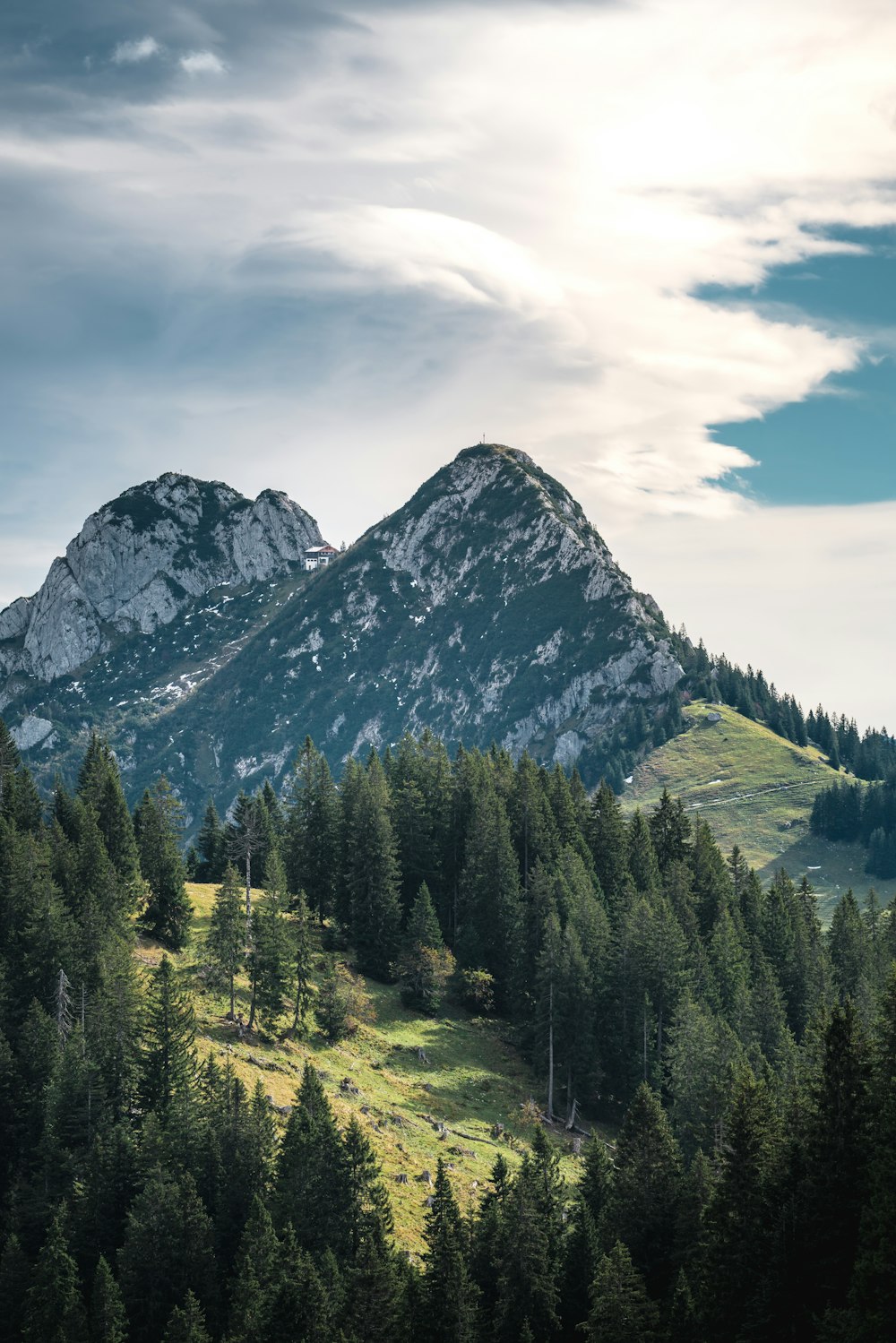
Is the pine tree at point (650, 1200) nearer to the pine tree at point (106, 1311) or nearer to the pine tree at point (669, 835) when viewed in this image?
the pine tree at point (106, 1311)

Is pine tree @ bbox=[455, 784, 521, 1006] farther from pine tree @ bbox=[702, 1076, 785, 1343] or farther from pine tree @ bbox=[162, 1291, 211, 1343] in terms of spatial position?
pine tree @ bbox=[702, 1076, 785, 1343]

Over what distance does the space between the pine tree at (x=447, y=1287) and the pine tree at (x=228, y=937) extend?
28.6 m

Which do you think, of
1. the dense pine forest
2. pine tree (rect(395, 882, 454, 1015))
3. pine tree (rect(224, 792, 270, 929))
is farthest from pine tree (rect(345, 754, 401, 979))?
pine tree (rect(224, 792, 270, 929))

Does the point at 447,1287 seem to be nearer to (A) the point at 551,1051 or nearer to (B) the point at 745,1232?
(B) the point at 745,1232

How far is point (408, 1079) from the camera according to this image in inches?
3460

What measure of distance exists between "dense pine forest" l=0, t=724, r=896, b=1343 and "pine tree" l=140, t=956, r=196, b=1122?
0.70ft


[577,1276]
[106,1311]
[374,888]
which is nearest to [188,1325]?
[106,1311]

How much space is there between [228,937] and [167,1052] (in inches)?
520

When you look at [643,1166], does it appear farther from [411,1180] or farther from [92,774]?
[92,774]

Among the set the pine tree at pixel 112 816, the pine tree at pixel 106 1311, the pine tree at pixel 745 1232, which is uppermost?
the pine tree at pixel 112 816

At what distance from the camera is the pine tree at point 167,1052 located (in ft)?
229

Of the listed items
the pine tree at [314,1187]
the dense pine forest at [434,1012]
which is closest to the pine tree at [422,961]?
the dense pine forest at [434,1012]

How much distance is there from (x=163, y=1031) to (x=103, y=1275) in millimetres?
14042

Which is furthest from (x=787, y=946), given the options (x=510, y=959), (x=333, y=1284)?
(x=333, y=1284)
